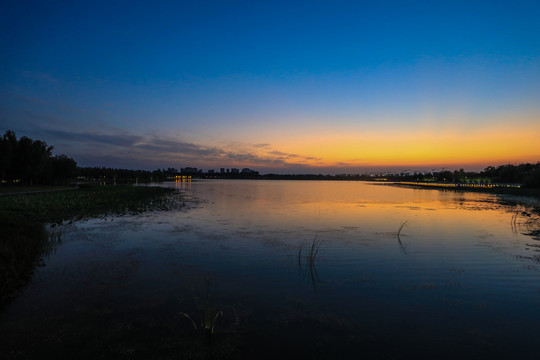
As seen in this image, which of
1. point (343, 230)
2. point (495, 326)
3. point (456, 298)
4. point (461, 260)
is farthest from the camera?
point (343, 230)

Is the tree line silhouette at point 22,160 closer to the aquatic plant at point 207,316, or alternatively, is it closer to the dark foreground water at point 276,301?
the dark foreground water at point 276,301

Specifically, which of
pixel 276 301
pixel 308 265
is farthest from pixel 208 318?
pixel 308 265

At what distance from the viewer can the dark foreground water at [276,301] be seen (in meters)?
6.85

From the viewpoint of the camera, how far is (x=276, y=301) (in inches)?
372

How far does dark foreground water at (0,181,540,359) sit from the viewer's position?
6.85 meters

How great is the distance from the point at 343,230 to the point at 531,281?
12.6 metres

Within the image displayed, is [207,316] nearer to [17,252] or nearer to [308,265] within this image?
[308,265]

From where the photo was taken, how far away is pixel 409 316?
8461 millimetres

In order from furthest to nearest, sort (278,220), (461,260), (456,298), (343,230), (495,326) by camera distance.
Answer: (278,220), (343,230), (461,260), (456,298), (495,326)

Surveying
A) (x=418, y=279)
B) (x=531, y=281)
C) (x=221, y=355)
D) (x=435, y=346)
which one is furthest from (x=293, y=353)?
(x=531, y=281)

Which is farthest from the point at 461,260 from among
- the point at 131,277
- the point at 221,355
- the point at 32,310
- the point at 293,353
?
the point at 32,310

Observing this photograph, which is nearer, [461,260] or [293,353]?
[293,353]

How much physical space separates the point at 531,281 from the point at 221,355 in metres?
12.3

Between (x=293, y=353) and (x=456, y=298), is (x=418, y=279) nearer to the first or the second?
(x=456, y=298)
